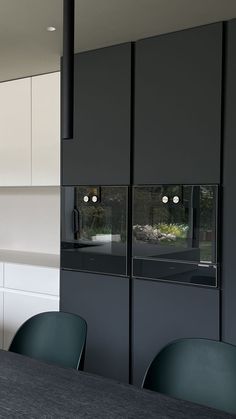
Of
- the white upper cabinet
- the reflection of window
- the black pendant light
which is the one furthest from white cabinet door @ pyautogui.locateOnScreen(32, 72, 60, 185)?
the black pendant light

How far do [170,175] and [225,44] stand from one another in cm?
80

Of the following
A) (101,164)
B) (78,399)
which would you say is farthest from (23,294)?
(78,399)

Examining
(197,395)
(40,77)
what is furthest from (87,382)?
(40,77)

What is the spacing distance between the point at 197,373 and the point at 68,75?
1125mm

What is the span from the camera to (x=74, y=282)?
3184 millimetres

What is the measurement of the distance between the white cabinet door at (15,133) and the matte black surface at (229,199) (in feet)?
6.00

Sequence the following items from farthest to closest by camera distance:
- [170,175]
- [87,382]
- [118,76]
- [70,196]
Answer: [70,196] < [118,76] < [170,175] < [87,382]

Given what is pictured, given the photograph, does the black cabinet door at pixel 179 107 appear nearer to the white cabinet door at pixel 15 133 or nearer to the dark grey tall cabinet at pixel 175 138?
the dark grey tall cabinet at pixel 175 138

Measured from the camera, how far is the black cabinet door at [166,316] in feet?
8.65

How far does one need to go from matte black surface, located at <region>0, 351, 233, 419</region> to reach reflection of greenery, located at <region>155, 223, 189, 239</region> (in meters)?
1.29

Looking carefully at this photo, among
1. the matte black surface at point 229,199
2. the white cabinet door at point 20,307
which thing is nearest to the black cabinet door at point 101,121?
the matte black surface at point 229,199

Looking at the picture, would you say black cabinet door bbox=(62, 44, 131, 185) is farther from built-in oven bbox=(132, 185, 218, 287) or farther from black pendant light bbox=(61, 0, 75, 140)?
black pendant light bbox=(61, 0, 75, 140)

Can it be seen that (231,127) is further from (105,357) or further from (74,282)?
(105,357)

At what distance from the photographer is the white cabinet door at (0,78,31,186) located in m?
3.86
